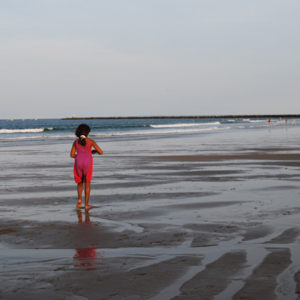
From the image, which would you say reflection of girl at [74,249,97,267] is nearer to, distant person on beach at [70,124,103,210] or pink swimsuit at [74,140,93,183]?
distant person on beach at [70,124,103,210]

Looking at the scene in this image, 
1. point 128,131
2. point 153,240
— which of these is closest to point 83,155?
point 153,240

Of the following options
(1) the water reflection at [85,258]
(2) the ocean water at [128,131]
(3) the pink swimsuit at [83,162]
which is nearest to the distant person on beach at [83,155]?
(3) the pink swimsuit at [83,162]

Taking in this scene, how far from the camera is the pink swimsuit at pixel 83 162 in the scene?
29.9ft

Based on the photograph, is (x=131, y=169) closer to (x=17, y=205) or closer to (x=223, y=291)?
(x=17, y=205)

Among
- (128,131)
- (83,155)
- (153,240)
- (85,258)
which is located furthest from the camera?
(128,131)

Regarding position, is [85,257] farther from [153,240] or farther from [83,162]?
[83,162]

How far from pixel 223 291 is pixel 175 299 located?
1.40 feet

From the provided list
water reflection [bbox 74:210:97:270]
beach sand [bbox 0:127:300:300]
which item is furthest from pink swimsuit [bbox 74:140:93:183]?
water reflection [bbox 74:210:97:270]

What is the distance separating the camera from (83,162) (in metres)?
9.12

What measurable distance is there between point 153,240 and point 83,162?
324 cm

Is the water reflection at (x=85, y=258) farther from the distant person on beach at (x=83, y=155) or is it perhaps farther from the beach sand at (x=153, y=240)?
the distant person on beach at (x=83, y=155)

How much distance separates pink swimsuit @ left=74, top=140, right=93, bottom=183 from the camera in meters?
9.10

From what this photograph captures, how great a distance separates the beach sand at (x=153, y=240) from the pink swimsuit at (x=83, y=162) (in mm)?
554

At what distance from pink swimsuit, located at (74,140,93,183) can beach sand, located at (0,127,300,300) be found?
55 cm
